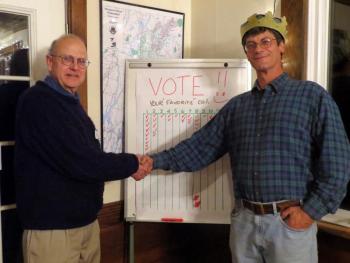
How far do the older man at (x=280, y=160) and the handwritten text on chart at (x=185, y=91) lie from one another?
39cm

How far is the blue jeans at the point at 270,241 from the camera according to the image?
1.42m

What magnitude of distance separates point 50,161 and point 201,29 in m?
1.37

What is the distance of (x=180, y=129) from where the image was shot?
202 centimetres

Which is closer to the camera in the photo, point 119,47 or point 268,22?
point 268,22

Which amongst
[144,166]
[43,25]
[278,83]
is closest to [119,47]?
[43,25]

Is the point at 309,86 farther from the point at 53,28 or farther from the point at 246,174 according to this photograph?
the point at 53,28

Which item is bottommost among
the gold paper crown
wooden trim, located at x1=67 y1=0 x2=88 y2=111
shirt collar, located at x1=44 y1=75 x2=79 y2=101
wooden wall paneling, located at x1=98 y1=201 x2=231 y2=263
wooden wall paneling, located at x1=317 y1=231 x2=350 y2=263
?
wooden wall paneling, located at x1=98 y1=201 x2=231 y2=263

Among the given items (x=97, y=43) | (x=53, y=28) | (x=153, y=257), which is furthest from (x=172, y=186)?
(x=53, y=28)

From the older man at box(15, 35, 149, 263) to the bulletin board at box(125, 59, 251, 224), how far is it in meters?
0.46

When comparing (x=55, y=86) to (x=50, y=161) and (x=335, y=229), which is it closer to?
(x=50, y=161)

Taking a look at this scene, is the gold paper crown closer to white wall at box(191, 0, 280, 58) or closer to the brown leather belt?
white wall at box(191, 0, 280, 58)

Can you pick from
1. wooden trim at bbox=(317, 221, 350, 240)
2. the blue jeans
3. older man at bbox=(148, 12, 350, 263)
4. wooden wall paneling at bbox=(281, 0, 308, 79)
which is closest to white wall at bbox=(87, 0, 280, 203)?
wooden wall paneling at bbox=(281, 0, 308, 79)

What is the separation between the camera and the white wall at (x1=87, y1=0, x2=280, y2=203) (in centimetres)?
207

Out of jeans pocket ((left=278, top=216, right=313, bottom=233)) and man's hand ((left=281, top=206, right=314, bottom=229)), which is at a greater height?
man's hand ((left=281, top=206, right=314, bottom=229))
